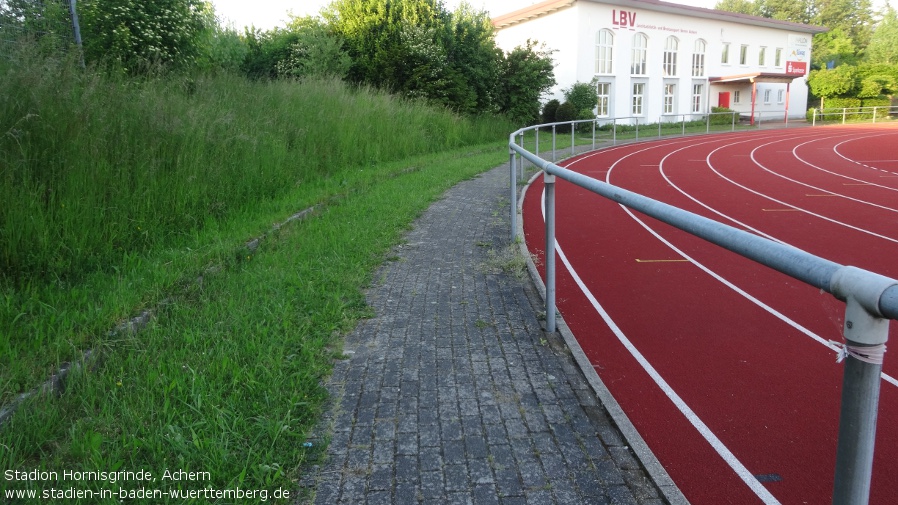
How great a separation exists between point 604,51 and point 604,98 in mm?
2926

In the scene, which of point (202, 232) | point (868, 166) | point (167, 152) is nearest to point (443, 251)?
point (202, 232)

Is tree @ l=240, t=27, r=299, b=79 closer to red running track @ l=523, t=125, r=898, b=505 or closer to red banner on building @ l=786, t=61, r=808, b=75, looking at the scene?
red running track @ l=523, t=125, r=898, b=505

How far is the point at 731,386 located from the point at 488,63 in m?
27.7

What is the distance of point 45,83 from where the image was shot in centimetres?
661

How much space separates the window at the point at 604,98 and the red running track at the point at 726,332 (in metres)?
30.4

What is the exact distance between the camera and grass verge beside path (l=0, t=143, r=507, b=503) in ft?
10.1

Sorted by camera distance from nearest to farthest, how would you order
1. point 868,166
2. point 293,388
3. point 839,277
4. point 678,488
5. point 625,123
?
1. point 839,277
2. point 678,488
3. point 293,388
4. point 868,166
5. point 625,123

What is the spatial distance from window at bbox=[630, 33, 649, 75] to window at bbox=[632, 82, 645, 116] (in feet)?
3.01

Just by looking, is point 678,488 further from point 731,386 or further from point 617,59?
point 617,59

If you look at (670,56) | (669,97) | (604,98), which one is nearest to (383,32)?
(604,98)

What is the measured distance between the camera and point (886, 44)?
7362 centimetres

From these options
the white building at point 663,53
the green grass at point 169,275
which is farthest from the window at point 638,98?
the green grass at point 169,275

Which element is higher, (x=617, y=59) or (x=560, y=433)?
(x=617, y=59)

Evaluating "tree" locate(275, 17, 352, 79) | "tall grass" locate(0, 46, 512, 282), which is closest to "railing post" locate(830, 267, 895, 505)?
"tall grass" locate(0, 46, 512, 282)
